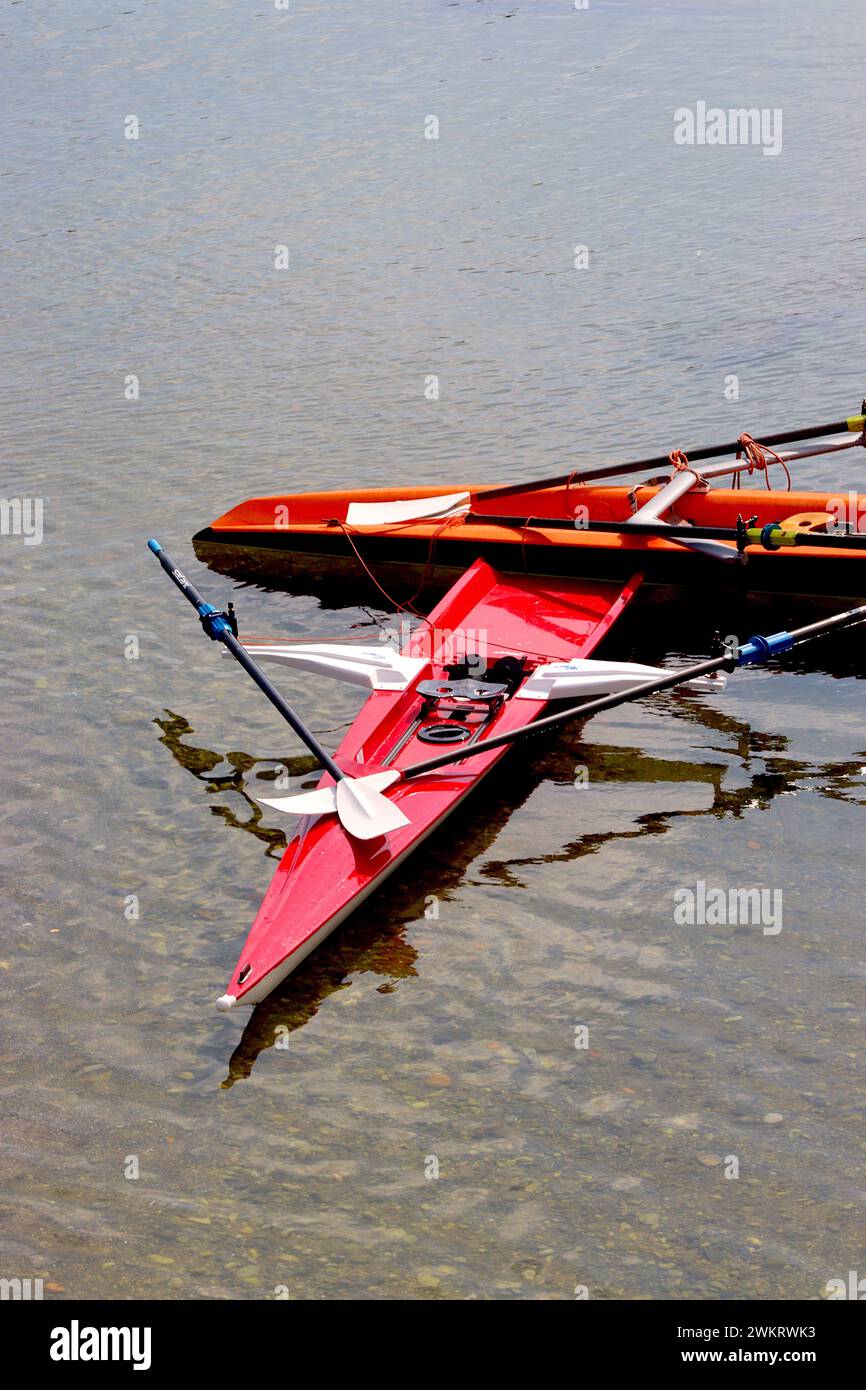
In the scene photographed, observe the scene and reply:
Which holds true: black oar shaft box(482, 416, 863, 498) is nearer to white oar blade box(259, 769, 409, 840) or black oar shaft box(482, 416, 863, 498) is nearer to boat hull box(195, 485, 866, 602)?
boat hull box(195, 485, 866, 602)

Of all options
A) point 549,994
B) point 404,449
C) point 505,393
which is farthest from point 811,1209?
point 505,393

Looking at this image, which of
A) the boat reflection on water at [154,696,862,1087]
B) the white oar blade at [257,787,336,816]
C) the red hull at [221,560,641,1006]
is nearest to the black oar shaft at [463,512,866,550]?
the red hull at [221,560,641,1006]

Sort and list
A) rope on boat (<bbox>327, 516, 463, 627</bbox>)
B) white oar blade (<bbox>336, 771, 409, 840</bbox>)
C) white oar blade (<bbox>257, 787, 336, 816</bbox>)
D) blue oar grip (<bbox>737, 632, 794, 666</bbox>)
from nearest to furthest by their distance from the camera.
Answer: white oar blade (<bbox>336, 771, 409, 840</bbox>) → white oar blade (<bbox>257, 787, 336, 816</bbox>) → blue oar grip (<bbox>737, 632, 794, 666</bbox>) → rope on boat (<bbox>327, 516, 463, 627</bbox>)

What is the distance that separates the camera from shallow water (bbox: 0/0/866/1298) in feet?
16.4

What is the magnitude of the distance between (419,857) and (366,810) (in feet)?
1.77

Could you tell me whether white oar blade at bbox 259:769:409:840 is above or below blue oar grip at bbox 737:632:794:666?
below

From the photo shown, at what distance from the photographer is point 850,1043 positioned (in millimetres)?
5602

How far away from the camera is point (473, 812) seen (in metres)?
7.24

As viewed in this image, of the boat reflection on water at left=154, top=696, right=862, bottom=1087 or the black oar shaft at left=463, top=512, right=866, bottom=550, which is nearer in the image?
the boat reflection on water at left=154, top=696, right=862, bottom=1087

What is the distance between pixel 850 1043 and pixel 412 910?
1.92m

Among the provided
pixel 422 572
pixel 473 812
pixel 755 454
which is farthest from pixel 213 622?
pixel 755 454

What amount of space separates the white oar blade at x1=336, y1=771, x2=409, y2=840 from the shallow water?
40 centimetres

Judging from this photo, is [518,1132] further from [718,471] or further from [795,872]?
[718,471]

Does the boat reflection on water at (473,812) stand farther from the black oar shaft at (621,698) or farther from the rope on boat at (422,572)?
the rope on boat at (422,572)
